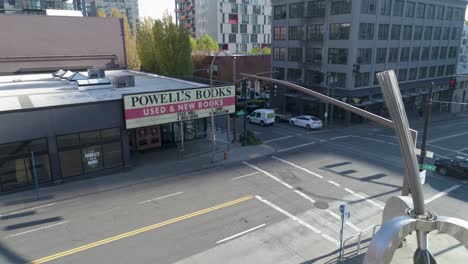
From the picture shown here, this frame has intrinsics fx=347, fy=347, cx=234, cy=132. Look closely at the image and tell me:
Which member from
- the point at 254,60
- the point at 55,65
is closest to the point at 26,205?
the point at 55,65

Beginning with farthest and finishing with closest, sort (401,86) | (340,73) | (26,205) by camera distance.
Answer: (401,86) → (340,73) → (26,205)

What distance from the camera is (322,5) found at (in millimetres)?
47375

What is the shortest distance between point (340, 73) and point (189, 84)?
74.3 feet

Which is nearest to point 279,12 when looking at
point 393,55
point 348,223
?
point 393,55

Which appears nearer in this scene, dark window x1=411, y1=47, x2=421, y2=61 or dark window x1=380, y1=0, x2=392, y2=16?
dark window x1=380, y1=0, x2=392, y2=16

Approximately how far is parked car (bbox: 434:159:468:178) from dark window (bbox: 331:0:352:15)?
2519 cm

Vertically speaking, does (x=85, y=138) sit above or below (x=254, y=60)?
below

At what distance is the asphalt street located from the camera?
1587cm

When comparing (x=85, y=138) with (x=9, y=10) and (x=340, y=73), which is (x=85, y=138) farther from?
(x=9, y=10)

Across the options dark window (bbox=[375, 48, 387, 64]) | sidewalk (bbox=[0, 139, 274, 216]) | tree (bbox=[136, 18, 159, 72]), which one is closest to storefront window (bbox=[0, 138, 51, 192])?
sidewalk (bbox=[0, 139, 274, 216])

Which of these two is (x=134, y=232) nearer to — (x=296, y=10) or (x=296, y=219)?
(x=296, y=219)

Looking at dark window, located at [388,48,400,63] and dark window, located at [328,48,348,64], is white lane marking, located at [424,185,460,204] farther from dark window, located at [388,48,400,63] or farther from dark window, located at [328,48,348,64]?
dark window, located at [388,48,400,63]

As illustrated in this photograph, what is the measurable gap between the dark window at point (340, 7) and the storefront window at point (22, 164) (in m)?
37.8

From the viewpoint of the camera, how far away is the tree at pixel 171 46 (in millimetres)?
47375
